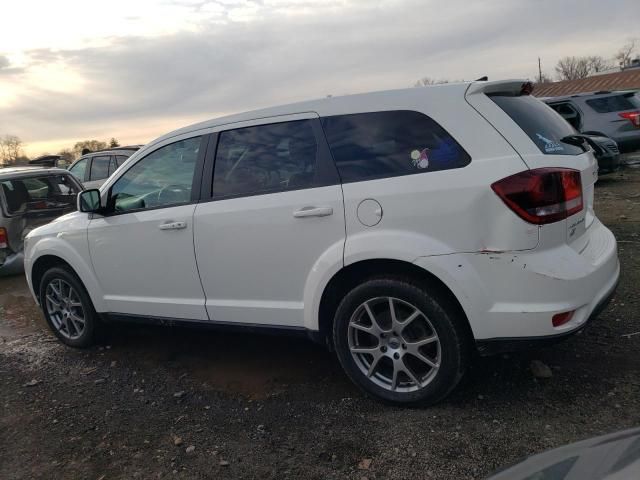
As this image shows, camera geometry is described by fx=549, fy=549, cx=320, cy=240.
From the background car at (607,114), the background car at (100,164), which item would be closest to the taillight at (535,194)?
the background car at (607,114)

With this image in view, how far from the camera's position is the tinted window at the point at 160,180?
12.8 ft

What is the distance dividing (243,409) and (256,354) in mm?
867

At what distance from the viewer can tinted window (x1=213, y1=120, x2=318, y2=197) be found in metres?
3.41

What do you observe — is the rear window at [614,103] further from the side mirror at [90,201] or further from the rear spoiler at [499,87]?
the side mirror at [90,201]

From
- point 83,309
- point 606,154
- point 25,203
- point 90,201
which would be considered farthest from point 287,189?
point 606,154

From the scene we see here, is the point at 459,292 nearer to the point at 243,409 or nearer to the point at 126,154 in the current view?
the point at 243,409

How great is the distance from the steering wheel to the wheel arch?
1289mm

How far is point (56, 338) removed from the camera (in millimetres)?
5301

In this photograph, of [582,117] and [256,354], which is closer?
[256,354]

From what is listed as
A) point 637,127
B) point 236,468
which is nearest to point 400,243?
point 236,468

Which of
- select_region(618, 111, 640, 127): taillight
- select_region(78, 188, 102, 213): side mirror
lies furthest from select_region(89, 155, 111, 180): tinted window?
select_region(618, 111, 640, 127): taillight

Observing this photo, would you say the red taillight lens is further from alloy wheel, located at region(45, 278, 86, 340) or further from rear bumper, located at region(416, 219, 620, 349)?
alloy wheel, located at region(45, 278, 86, 340)

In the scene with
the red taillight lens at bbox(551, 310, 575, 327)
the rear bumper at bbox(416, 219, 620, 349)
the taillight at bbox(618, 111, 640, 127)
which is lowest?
the red taillight lens at bbox(551, 310, 575, 327)

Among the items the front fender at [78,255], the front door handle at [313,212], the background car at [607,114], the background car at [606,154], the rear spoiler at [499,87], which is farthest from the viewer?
the background car at [607,114]
